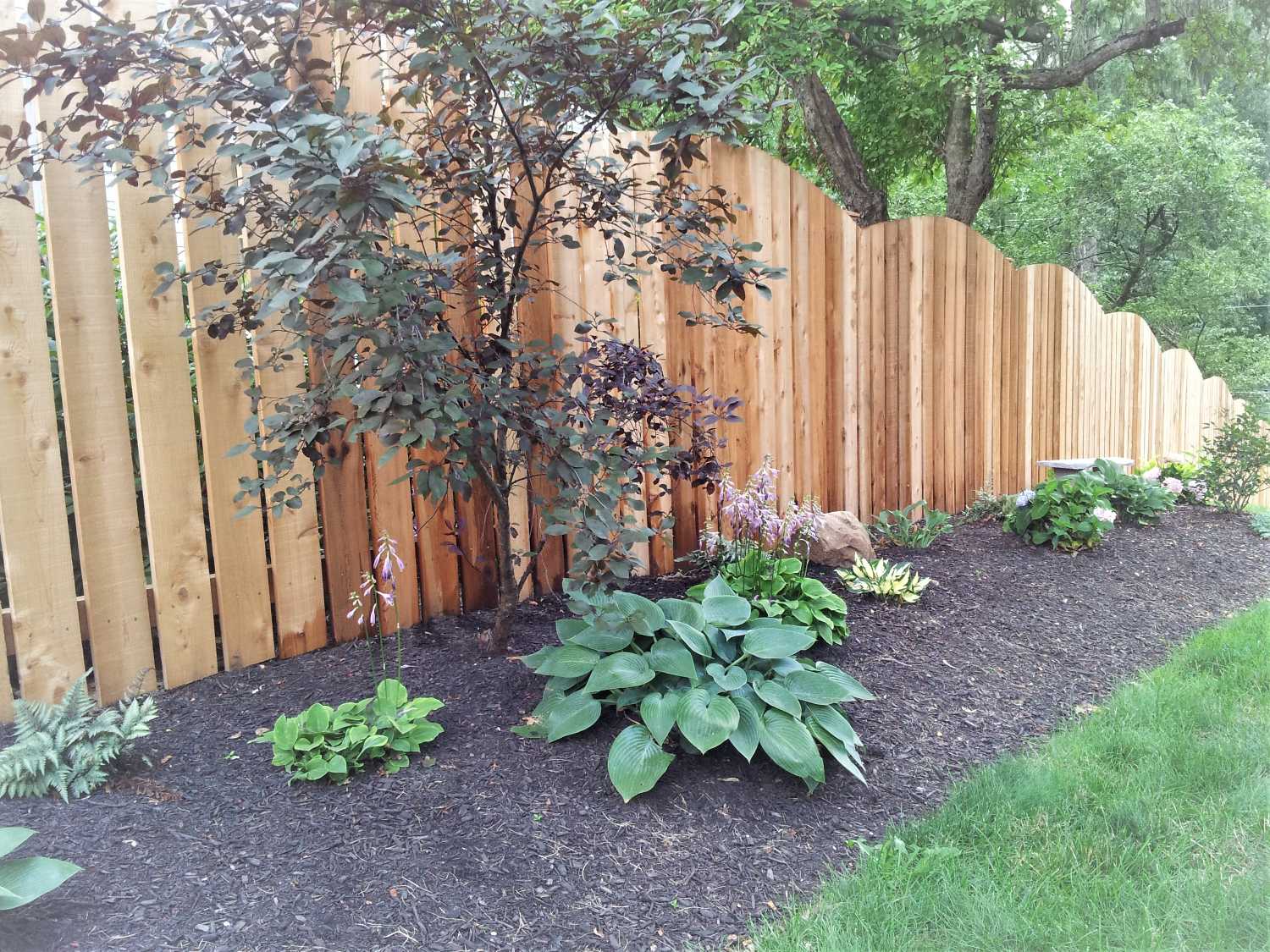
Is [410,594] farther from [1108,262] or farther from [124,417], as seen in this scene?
[1108,262]

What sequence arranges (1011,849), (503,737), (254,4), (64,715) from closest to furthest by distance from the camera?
(254,4) < (1011,849) < (64,715) < (503,737)

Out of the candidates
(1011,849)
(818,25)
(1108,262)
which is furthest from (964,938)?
(1108,262)

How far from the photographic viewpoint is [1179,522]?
586 cm

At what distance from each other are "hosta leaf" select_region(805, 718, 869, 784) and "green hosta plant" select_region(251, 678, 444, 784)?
3.49 ft

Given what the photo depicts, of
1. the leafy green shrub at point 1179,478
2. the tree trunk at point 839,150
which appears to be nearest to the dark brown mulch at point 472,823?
the leafy green shrub at point 1179,478

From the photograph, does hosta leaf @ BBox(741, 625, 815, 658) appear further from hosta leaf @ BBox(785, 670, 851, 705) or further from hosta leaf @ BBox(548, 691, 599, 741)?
hosta leaf @ BBox(548, 691, 599, 741)

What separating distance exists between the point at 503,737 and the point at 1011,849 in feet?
4.45

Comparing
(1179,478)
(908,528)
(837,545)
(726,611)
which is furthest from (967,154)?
Answer: (726,611)

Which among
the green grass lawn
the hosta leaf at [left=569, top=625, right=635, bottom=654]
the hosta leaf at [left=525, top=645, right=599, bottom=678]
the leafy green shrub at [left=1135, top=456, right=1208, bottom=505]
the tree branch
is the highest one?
the tree branch

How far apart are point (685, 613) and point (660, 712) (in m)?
0.44

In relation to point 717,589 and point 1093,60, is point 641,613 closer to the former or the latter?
point 717,589

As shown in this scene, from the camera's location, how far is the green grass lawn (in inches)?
69.5

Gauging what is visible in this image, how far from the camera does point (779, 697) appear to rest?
243 centimetres

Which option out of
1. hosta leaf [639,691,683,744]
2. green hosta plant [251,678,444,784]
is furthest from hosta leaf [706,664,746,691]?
green hosta plant [251,678,444,784]
